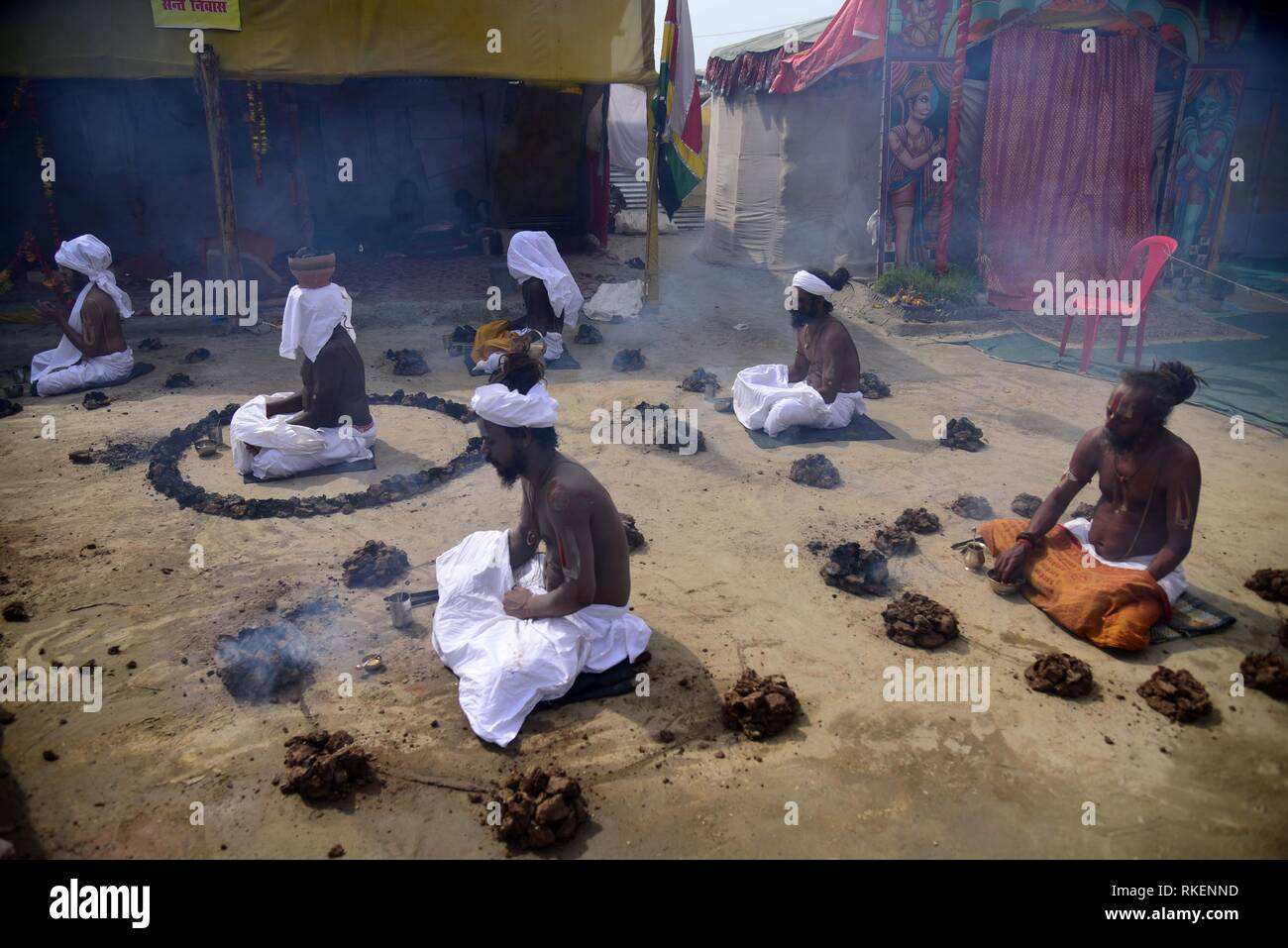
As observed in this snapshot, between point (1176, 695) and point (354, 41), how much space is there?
35.3 ft

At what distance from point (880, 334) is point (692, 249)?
7412 millimetres

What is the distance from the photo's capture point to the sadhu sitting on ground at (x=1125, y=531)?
4.53 m

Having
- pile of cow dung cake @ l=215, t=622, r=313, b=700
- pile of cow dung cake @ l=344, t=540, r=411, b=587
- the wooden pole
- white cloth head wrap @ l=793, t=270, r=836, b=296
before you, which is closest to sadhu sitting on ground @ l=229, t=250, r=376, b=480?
pile of cow dung cake @ l=344, t=540, r=411, b=587

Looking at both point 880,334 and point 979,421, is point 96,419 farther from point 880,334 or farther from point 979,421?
point 880,334

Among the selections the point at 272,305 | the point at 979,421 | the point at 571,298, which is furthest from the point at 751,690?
the point at 272,305

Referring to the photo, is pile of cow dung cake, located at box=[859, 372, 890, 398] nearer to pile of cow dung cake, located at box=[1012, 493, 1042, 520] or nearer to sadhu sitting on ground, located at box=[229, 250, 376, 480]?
pile of cow dung cake, located at box=[1012, 493, 1042, 520]

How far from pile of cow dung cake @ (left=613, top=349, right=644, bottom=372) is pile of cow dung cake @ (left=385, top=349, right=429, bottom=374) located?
2.15 meters

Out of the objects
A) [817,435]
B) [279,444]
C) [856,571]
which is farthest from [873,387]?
[279,444]

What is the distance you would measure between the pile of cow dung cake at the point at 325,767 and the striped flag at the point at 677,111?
966 cm

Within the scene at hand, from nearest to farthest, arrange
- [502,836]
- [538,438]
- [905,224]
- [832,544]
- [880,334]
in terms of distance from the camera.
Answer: [502,836]
[538,438]
[832,544]
[880,334]
[905,224]

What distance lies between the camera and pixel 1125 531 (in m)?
4.82

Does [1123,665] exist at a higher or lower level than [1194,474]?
lower

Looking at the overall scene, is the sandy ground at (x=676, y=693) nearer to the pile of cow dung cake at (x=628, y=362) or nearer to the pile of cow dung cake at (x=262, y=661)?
the pile of cow dung cake at (x=262, y=661)

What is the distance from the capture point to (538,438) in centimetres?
399
